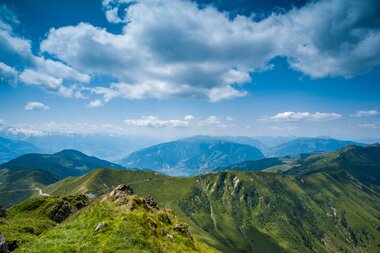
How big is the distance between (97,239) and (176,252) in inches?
669

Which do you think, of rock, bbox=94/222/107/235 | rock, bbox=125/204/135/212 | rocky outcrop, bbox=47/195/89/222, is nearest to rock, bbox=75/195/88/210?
rocky outcrop, bbox=47/195/89/222

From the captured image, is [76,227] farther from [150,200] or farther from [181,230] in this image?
[150,200]

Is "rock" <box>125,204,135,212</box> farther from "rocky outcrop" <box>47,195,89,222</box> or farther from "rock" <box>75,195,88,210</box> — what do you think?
"rock" <box>75,195,88,210</box>

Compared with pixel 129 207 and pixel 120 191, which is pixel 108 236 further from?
pixel 120 191

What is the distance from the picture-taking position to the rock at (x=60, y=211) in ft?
386

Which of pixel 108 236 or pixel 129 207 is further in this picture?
pixel 129 207

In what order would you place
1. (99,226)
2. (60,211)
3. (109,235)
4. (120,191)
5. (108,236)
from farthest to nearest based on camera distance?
(60,211), (120,191), (99,226), (109,235), (108,236)

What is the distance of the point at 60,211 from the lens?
12025cm

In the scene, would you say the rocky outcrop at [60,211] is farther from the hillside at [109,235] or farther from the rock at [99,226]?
the rock at [99,226]

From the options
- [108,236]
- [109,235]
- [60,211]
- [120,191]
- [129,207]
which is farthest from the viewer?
[60,211]

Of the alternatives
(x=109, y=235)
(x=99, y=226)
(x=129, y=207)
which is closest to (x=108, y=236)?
(x=109, y=235)

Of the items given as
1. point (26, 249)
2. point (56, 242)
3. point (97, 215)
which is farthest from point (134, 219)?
point (26, 249)

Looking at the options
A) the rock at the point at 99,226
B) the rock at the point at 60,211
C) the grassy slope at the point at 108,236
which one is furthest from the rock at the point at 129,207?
the rock at the point at 60,211

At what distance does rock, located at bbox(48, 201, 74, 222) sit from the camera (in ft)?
386
